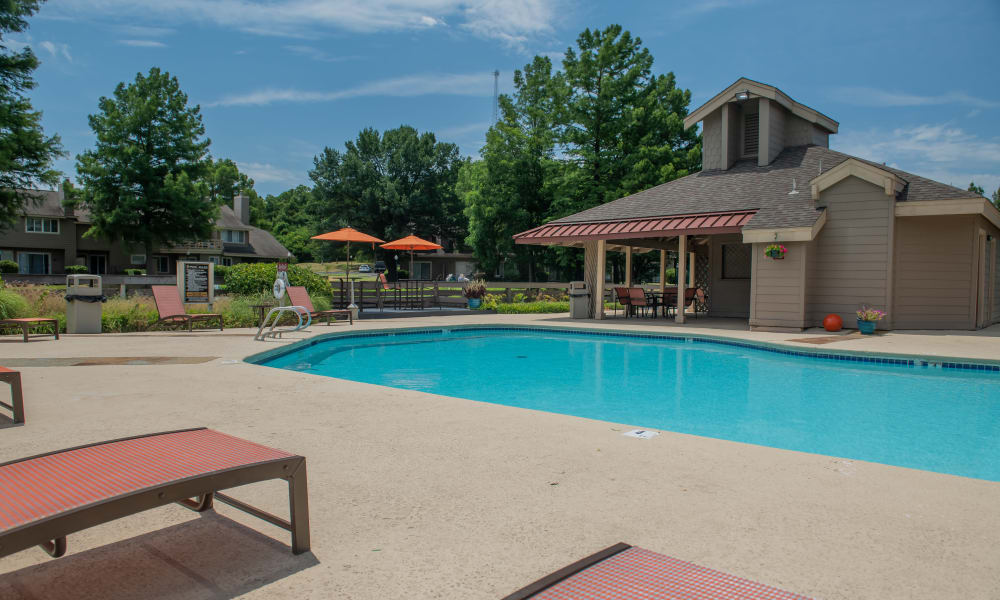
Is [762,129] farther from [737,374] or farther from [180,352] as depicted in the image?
[180,352]

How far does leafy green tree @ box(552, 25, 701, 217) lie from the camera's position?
25891 millimetres

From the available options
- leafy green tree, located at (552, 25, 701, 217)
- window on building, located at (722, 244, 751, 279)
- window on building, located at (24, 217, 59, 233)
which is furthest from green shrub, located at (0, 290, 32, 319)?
window on building, located at (24, 217, 59, 233)

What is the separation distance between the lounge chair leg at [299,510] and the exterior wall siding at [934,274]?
13.8 m

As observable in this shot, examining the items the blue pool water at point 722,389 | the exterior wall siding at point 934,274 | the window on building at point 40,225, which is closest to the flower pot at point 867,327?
the exterior wall siding at point 934,274

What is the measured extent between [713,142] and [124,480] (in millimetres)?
17989

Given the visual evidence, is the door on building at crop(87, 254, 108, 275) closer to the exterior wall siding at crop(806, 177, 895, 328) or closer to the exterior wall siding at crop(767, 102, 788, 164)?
the exterior wall siding at crop(767, 102, 788, 164)

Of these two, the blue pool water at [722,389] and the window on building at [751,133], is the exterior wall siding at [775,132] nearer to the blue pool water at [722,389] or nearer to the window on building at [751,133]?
the window on building at [751,133]

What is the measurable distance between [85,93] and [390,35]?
21120 millimetres

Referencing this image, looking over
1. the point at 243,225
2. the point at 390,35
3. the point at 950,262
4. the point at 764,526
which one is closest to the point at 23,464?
the point at 764,526

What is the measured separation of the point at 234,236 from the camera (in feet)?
144

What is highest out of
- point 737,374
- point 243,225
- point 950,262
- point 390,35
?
point 390,35

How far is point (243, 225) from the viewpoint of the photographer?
4384 cm

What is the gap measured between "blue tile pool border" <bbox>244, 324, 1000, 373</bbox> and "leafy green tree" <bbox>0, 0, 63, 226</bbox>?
1669 centimetres

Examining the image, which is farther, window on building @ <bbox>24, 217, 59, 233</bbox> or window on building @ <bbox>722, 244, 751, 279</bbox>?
window on building @ <bbox>24, 217, 59, 233</bbox>
